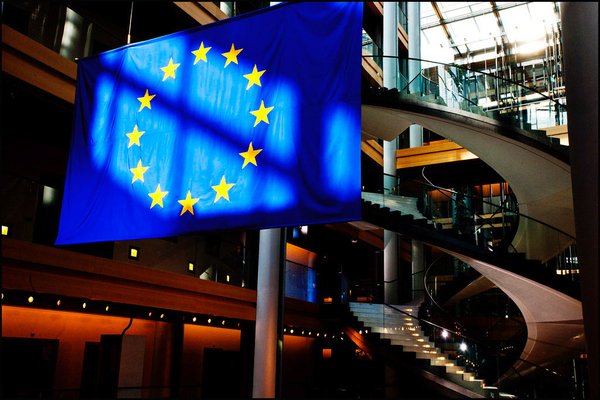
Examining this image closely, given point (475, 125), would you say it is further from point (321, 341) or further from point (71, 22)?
point (321, 341)

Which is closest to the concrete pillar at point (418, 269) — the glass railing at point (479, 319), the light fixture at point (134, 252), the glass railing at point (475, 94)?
the glass railing at point (479, 319)

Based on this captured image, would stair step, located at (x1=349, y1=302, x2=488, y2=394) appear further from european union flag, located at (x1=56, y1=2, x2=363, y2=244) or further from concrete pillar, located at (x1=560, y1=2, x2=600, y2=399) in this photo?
concrete pillar, located at (x1=560, y1=2, x2=600, y2=399)

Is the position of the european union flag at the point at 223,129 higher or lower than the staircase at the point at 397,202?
lower

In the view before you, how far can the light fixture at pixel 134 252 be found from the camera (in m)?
15.2

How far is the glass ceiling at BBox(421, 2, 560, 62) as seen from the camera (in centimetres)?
2853

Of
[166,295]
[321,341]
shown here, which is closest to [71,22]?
[166,295]

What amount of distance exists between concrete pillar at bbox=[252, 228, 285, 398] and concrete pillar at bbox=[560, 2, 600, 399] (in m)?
7.57

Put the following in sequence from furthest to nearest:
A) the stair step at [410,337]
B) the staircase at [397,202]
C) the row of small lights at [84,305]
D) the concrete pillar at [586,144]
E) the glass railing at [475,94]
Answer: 1. the staircase at [397,202]
2. the stair step at [410,337]
3. the glass railing at [475,94]
4. the row of small lights at [84,305]
5. the concrete pillar at [586,144]

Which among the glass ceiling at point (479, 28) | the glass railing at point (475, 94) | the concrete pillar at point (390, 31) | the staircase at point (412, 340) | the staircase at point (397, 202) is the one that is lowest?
the staircase at point (412, 340)

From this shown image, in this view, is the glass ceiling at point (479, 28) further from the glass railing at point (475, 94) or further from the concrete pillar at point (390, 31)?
the glass railing at point (475, 94)

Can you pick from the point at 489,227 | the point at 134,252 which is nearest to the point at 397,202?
the point at 489,227

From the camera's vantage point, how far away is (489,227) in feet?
49.4

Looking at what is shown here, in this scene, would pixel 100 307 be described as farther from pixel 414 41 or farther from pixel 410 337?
pixel 414 41

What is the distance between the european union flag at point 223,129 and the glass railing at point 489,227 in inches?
331
